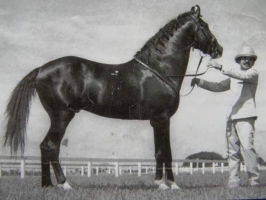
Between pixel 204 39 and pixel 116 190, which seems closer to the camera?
pixel 116 190

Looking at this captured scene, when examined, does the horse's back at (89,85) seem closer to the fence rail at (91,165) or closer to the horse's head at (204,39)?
the fence rail at (91,165)

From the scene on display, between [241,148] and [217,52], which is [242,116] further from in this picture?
[217,52]

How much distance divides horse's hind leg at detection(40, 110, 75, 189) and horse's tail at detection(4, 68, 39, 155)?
0.20m

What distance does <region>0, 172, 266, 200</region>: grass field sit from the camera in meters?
3.27

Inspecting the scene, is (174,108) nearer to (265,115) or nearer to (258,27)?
(265,115)

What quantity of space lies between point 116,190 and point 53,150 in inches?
26.7

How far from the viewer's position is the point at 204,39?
386cm

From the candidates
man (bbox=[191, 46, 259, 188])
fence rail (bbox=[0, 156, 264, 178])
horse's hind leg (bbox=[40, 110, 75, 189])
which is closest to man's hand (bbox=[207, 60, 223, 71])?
man (bbox=[191, 46, 259, 188])

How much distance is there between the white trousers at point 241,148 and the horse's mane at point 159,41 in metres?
1.07

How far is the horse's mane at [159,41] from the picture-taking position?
3.80m

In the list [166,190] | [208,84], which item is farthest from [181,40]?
[166,190]

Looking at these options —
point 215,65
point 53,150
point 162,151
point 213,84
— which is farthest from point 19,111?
point 213,84

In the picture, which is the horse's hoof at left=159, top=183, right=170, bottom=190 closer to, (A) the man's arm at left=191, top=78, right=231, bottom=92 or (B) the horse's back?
(B) the horse's back

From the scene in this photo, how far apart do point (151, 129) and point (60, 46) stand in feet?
3.99
